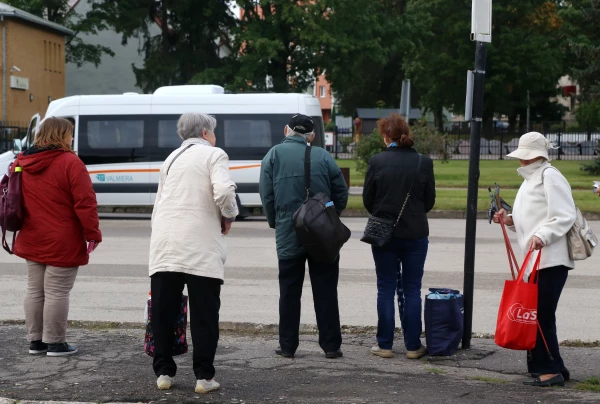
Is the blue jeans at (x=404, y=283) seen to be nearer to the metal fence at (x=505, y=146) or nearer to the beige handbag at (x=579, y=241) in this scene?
the beige handbag at (x=579, y=241)

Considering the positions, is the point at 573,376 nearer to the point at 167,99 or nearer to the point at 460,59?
the point at 167,99

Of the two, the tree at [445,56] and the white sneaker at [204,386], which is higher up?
the tree at [445,56]

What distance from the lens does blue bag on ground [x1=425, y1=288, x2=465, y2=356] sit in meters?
6.96

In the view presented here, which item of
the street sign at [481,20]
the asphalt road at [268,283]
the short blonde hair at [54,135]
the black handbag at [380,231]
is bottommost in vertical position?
the asphalt road at [268,283]

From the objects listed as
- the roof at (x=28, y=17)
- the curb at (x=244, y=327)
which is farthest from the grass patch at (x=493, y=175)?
the curb at (x=244, y=327)

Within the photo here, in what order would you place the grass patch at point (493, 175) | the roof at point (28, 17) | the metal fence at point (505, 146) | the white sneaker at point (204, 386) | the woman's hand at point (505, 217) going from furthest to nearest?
1. the roof at point (28, 17)
2. the metal fence at point (505, 146)
3. the grass patch at point (493, 175)
4. the woman's hand at point (505, 217)
5. the white sneaker at point (204, 386)

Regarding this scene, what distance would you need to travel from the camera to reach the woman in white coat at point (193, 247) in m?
5.69

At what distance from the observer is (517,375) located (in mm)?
6465

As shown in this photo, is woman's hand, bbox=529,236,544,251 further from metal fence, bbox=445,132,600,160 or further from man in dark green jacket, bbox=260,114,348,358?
metal fence, bbox=445,132,600,160

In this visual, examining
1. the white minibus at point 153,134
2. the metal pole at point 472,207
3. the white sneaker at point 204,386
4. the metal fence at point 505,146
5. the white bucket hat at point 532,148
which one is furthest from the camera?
the metal fence at point 505,146

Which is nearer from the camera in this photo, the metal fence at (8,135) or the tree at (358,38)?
the metal fence at (8,135)

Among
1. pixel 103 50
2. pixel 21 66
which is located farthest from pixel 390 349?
pixel 103 50

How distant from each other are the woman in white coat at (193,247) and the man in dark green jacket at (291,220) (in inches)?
40.2

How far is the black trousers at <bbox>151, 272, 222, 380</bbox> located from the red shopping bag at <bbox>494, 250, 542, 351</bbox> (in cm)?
175
